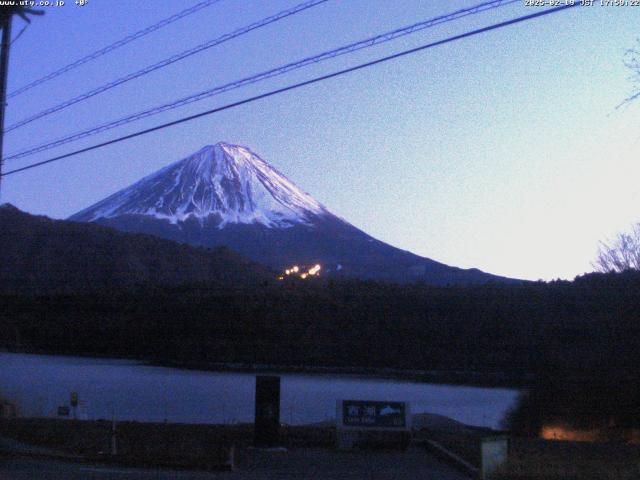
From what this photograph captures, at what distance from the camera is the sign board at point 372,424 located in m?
19.3

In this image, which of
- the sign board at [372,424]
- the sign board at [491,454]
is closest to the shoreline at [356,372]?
the sign board at [372,424]

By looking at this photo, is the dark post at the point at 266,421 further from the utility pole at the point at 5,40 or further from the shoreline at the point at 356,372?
the shoreline at the point at 356,372

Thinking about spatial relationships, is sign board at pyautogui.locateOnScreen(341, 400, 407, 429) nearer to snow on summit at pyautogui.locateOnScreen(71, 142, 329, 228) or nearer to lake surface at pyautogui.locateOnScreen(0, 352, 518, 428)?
lake surface at pyautogui.locateOnScreen(0, 352, 518, 428)

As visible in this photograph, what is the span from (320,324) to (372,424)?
3322cm

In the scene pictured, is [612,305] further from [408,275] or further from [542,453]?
[408,275]

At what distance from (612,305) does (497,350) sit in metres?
9.26

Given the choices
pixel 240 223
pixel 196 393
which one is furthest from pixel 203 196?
pixel 196 393

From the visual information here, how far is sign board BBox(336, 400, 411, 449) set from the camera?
19312mm

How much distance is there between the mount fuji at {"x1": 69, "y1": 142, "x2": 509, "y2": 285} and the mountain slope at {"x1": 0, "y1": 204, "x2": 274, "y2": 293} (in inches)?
828

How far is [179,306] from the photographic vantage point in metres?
53.9

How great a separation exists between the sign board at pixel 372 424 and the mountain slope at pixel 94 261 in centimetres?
4305

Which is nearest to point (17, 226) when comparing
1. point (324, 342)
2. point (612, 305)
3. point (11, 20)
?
point (324, 342)

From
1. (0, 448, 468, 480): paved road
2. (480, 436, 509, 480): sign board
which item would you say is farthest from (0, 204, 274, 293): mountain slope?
(480, 436, 509, 480): sign board

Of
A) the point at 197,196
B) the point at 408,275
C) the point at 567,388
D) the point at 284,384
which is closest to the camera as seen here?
the point at 567,388
